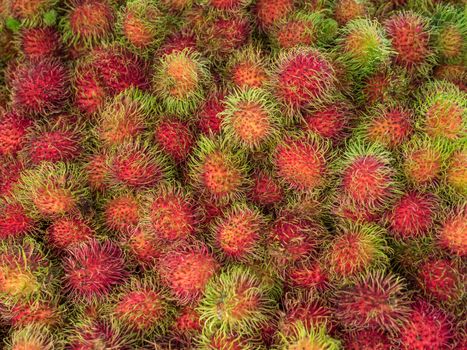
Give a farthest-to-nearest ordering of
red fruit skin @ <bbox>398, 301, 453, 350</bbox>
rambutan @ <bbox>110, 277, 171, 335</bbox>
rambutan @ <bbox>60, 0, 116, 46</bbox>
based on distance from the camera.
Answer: rambutan @ <bbox>60, 0, 116, 46</bbox>
rambutan @ <bbox>110, 277, 171, 335</bbox>
red fruit skin @ <bbox>398, 301, 453, 350</bbox>

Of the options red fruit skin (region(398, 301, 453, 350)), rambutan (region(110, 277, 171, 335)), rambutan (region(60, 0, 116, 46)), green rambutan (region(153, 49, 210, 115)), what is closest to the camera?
red fruit skin (region(398, 301, 453, 350))

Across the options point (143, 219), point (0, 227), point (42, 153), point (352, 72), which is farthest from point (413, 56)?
point (0, 227)

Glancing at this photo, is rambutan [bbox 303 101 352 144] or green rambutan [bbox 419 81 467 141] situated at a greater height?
green rambutan [bbox 419 81 467 141]

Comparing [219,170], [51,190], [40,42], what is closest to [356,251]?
[219,170]

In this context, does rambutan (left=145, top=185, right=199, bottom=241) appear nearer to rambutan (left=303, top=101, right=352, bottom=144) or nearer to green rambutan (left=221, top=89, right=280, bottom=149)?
green rambutan (left=221, top=89, right=280, bottom=149)

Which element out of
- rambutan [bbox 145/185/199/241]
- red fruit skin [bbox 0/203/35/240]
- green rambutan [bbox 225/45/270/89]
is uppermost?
green rambutan [bbox 225/45/270/89]

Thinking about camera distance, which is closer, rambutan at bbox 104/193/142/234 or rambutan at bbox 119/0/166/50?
rambutan at bbox 104/193/142/234

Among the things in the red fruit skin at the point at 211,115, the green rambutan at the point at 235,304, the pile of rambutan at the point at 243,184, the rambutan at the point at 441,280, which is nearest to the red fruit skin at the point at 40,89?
the pile of rambutan at the point at 243,184

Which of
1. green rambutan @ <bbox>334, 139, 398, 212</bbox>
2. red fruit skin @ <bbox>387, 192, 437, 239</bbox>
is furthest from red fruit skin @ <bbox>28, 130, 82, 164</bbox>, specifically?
red fruit skin @ <bbox>387, 192, 437, 239</bbox>
